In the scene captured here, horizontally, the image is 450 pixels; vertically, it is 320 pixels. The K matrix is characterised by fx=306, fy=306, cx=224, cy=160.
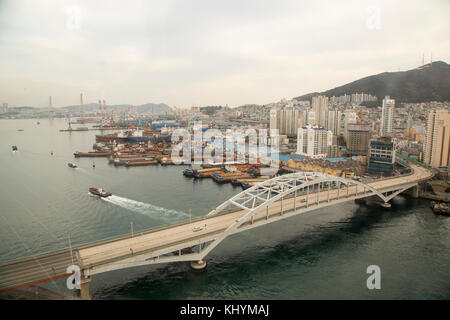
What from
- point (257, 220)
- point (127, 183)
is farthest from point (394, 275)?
point (127, 183)

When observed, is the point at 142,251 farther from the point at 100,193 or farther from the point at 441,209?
the point at 441,209

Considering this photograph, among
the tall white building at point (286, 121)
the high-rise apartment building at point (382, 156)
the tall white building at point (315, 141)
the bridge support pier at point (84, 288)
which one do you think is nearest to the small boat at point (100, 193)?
the bridge support pier at point (84, 288)

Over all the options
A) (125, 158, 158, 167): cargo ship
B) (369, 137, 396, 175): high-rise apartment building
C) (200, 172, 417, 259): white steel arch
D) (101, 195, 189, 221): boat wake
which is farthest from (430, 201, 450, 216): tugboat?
(125, 158, 158, 167): cargo ship

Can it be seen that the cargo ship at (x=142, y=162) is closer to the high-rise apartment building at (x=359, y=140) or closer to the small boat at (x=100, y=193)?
the small boat at (x=100, y=193)

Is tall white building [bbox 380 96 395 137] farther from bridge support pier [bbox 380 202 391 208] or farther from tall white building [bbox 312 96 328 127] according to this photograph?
bridge support pier [bbox 380 202 391 208]

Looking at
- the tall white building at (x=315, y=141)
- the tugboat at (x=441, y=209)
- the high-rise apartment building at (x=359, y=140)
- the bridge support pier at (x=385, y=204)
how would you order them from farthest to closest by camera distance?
the high-rise apartment building at (x=359, y=140)
the tall white building at (x=315, y=141)
the bridge support pier at (x=385, y=204)
the tugboat at (x=441, y=209)
